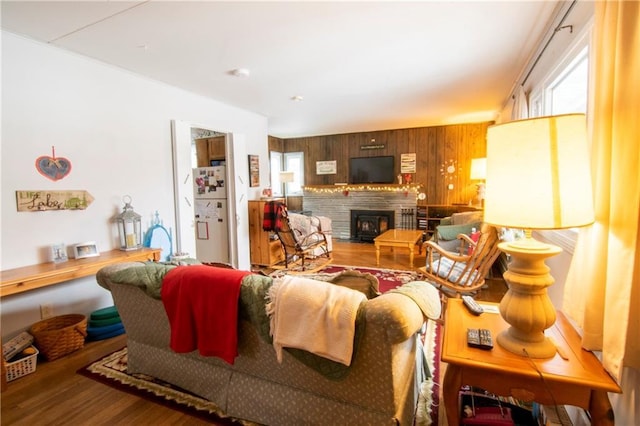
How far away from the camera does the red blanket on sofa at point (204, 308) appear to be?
61.1 inches

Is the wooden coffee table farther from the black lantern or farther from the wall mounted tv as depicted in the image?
the black lantern

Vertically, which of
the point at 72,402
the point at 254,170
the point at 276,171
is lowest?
the point at 72,402

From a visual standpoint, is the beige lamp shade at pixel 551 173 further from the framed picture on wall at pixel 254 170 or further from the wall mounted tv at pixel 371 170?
the wall mounted tv at pixel 371 170

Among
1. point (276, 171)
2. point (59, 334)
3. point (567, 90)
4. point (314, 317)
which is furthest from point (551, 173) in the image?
point (276, 171)

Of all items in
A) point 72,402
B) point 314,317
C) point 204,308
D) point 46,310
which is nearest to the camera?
point 314,317

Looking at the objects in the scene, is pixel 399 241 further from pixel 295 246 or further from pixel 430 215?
pixel 430 215

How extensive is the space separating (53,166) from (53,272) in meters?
0.94

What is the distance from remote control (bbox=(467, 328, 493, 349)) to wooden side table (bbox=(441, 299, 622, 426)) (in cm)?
2

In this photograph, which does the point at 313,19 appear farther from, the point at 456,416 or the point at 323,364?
the point at 456,416

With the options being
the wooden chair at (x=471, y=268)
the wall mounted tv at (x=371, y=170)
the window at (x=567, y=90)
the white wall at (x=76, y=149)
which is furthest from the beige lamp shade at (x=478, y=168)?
the white wall at (x=76, y=149)

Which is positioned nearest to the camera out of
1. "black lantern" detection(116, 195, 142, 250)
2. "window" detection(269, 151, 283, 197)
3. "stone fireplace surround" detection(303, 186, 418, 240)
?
"black lantern" detection(116, 195, 142, 250)

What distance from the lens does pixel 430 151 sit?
6.64 m

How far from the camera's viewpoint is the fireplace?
6977 mm

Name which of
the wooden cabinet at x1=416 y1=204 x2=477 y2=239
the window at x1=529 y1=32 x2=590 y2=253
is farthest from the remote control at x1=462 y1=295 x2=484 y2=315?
the wooden cabinet at x1=416 y1=204 x2=477 y2=239
